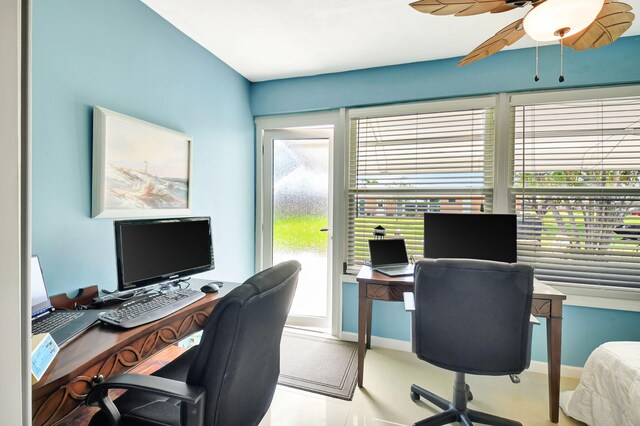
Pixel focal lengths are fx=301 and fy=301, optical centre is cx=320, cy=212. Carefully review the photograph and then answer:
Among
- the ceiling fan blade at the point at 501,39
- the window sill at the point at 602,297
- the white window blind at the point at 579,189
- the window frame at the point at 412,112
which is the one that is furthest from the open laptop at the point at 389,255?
the ceiling fan blade at the point at 501,39

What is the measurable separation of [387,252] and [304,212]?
104 centimetres

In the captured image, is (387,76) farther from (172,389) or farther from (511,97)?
(172,389)

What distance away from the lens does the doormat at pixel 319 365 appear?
2.15m

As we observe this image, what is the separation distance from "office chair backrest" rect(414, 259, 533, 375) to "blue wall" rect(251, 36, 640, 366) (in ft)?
3.85

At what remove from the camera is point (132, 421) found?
107 centimetres

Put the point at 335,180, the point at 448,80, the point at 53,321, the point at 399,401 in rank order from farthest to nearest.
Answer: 1. the point at 335,180
2. the point at 448,80
3. the point at 399,401
4. the point at 53,321

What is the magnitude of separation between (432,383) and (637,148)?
2295mm

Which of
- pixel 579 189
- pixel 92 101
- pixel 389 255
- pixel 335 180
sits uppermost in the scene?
pixel 92 101

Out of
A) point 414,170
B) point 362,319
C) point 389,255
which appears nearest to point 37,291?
point 362,319

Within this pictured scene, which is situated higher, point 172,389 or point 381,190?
point 381,190

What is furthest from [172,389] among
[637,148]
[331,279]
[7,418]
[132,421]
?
[637,148]

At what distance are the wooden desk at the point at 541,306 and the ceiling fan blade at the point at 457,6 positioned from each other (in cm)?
153

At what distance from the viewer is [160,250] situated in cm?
172

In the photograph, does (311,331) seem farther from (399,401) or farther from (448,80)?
(448,80)
